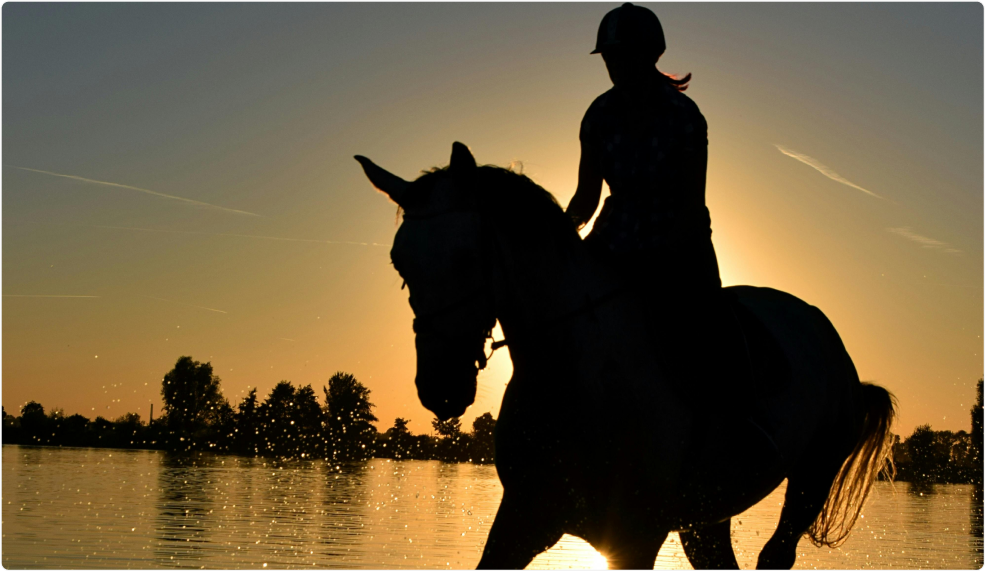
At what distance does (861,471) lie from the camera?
7375mm

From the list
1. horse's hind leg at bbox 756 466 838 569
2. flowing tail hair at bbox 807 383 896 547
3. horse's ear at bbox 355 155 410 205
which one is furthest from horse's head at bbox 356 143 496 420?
flowing tail hair at bbox 807 383 896 547

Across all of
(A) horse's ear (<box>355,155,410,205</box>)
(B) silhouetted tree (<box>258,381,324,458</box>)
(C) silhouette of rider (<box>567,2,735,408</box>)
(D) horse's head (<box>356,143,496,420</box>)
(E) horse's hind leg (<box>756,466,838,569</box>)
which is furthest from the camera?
(B) silhouetted tree (<box>258,381,324,458</box>)

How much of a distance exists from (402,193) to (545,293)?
2.57ft

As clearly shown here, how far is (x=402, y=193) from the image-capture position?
4363mm

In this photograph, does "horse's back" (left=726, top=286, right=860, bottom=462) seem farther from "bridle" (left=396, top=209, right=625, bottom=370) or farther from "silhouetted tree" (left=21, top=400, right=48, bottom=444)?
"silhouetted tree" (left=21, top=400, right=48, bottom=444)

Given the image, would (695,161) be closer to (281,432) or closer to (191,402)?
(281,432)

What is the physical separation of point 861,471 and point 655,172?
147 inches

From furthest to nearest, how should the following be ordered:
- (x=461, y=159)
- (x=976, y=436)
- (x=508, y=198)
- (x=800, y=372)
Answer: (x=976, y=436) → (x=800, y=372) → (x=508, y=198) → (x=461, y=159)

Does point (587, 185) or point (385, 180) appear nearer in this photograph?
point (385, 180)

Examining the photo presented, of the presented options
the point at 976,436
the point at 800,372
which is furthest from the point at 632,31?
the point at 976,436

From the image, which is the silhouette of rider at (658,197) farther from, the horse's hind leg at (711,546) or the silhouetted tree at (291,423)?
the silhouetted tree at (291,423)

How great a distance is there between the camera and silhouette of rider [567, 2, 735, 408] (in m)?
4.70

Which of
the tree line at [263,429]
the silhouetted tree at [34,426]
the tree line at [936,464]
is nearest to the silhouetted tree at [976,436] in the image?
the tree line at [936,464]

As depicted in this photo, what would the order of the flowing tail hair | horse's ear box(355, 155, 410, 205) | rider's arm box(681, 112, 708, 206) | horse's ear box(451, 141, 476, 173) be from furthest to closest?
the flowing tail hair < rider's arm box(681, 112, 708, 206) < horse's ear box(355, 155, 410, 205) < horse's ear box(451, 141, 476, 173)
